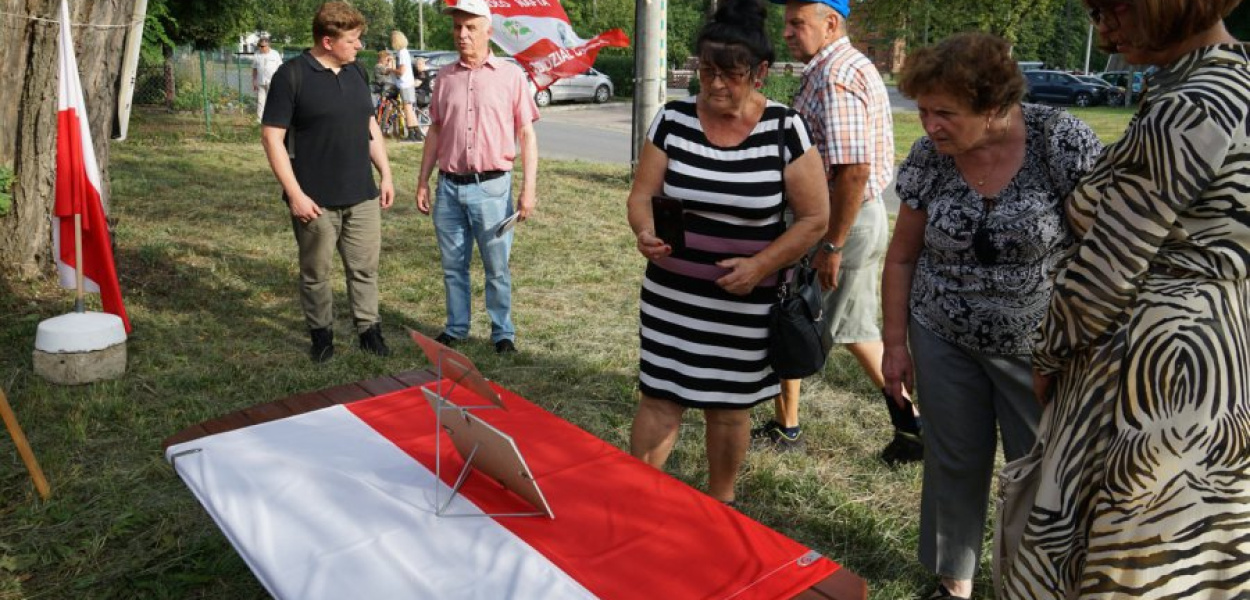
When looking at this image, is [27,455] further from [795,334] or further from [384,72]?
[384,72]

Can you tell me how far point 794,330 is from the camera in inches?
115

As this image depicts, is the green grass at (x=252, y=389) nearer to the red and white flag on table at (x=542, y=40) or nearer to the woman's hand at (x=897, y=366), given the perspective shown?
the woman's hand at (x=897, y=366)

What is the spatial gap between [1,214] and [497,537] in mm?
5275

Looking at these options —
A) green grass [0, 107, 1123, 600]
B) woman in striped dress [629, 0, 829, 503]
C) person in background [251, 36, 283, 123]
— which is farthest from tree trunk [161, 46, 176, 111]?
woman in striped dress [629, 0, 829, 503]

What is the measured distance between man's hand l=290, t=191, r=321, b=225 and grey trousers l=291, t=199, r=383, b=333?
0.06 meters

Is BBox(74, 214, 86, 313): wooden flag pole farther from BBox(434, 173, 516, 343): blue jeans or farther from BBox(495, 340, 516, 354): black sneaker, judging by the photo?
BBox(495, 340, 516, 354): black sneaker

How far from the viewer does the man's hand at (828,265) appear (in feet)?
11.6

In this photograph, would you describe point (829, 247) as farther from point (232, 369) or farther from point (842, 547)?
point (232, 369)

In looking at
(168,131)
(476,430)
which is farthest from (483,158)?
(168,131)

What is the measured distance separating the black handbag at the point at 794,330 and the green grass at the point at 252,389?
731mm

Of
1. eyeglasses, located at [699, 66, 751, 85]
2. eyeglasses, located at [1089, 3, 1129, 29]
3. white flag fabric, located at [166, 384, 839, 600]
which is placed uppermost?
eyeglasses, located at [1089, 3, 1129, 29]

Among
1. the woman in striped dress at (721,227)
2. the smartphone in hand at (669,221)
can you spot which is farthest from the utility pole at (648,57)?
the smartphone in hand at (669,221)

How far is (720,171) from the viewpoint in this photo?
2.88m

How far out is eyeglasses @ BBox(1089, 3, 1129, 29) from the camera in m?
1.67
